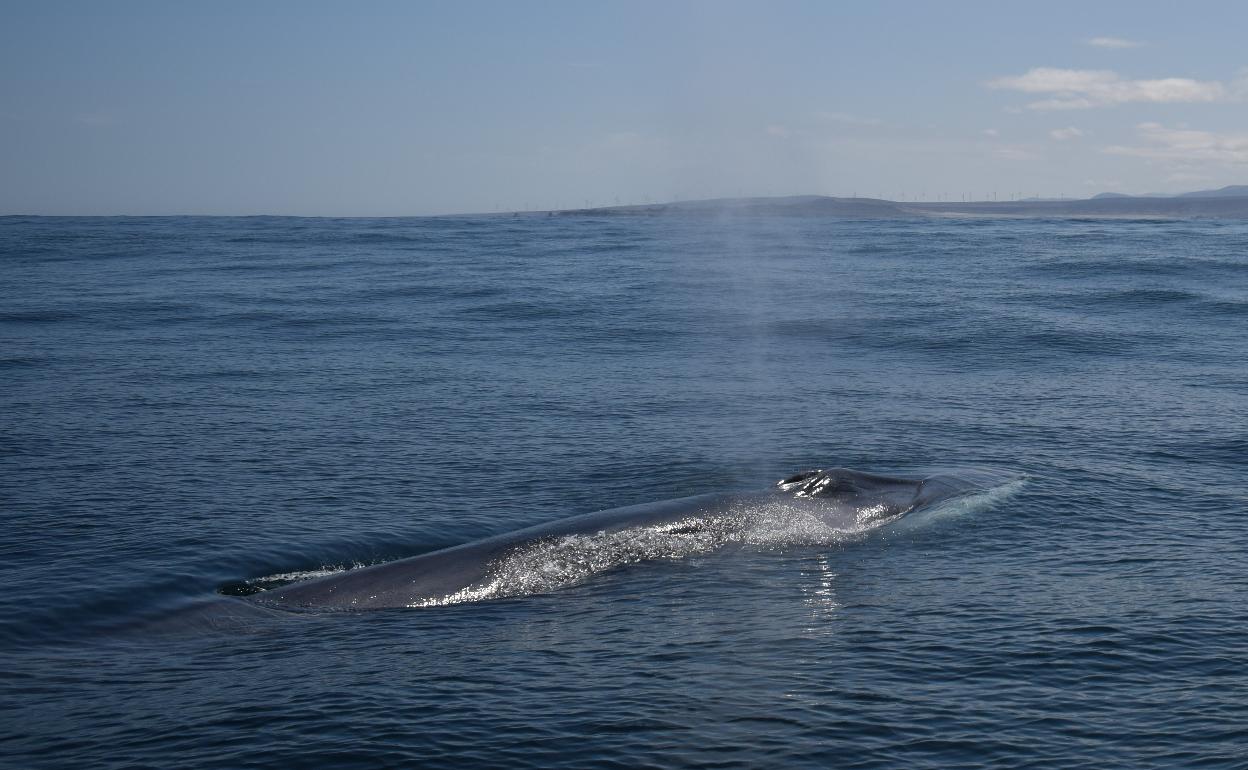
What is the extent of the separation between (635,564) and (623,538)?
32.8 inches

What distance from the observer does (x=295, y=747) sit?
13305 mm

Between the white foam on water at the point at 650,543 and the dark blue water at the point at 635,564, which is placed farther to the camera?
the white foam on water at the point at 650,543

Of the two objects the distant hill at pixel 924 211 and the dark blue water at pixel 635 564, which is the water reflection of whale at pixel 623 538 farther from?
the distant hill at pixel 924 211

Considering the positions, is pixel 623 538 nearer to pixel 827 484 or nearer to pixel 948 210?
pixel 827 484

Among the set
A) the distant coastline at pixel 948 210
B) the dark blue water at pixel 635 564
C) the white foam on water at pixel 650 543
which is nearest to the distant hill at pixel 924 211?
the distant coastline at pixel 948 210

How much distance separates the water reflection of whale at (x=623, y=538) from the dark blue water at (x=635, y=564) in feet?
1.87

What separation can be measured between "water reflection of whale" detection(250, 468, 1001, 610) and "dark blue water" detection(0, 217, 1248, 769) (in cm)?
57

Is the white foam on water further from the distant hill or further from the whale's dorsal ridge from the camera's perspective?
the distant hill

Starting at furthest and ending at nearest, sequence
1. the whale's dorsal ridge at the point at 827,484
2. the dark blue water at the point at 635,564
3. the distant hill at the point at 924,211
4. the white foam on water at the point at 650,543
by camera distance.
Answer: the distant hill at the point at 924,211 → the whale's dorsal ridge at the point at 827,484 → the white foam on water at the point at 650,543 → the dark blue water at the point at 635,564

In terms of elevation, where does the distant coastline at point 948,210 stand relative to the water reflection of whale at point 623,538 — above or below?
above

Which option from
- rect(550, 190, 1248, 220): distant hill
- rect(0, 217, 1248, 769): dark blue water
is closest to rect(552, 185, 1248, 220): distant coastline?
rect(550, 190, 1248, 220): distant hill

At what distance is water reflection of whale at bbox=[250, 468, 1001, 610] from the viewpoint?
1839cm

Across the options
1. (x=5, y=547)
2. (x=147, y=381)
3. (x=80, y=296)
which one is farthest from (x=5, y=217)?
(x=5, y=547)

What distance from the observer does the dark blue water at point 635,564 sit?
13.8 meters
